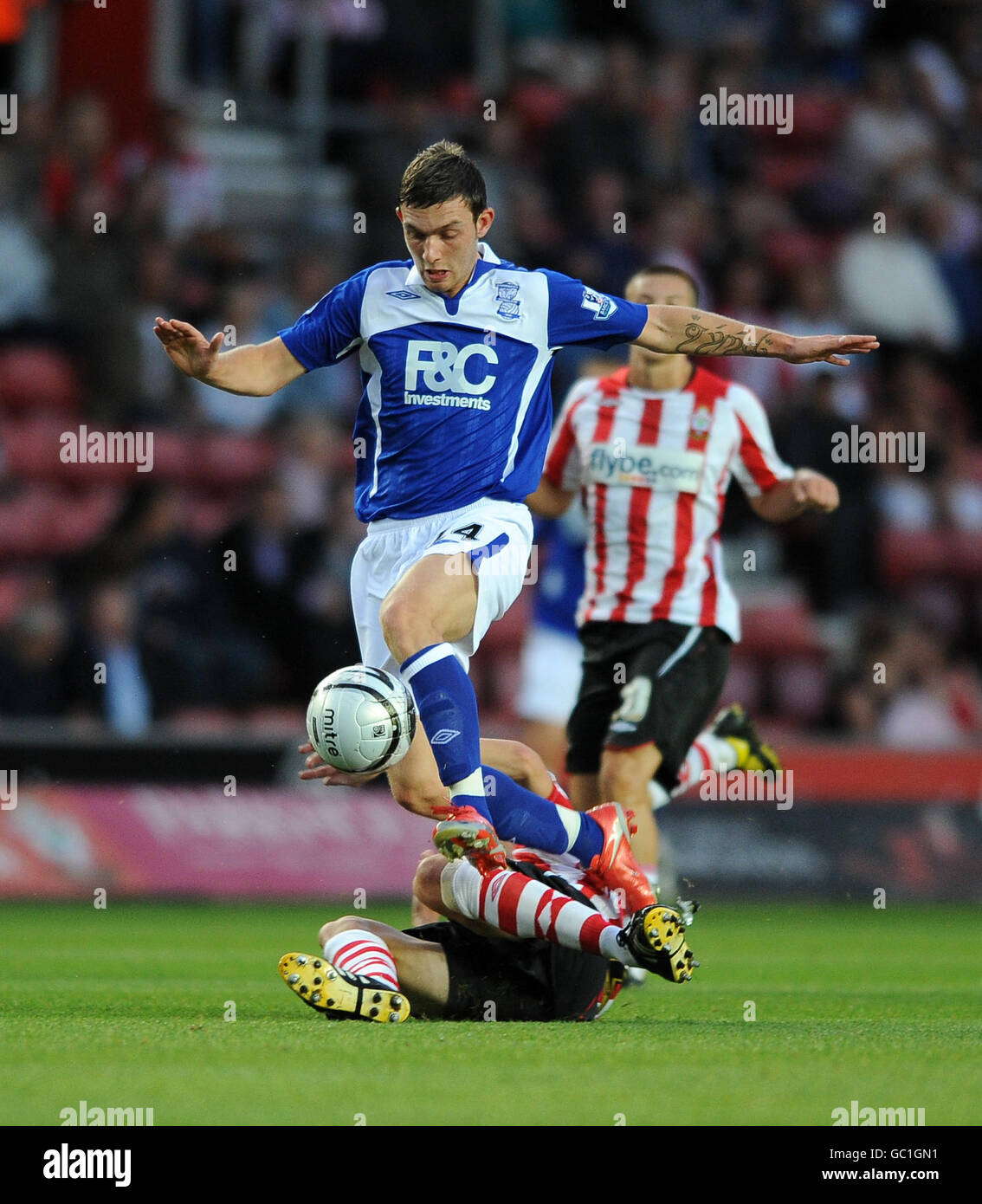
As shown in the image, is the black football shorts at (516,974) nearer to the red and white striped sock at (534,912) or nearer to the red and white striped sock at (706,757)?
the red and white striped sock at (534,912)

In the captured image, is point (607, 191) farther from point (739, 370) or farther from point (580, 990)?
point (580, 990)

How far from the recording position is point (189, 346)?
239 inches

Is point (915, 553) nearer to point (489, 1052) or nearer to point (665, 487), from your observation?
point (665, 487)

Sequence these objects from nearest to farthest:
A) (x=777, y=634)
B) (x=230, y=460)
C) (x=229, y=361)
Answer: (x=229, y=361)
(x=230, y=460)
(x=777, y=634)

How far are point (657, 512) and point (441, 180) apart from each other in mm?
2356

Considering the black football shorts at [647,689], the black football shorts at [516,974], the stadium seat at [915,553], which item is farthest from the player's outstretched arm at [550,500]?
the stadium seat at [915,553]

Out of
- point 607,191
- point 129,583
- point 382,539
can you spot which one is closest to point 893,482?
point 607,191

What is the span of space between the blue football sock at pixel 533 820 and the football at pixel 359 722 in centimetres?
37

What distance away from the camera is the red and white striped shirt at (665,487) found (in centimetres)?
823

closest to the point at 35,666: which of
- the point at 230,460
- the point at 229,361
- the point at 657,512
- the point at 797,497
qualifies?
the point at 230,460

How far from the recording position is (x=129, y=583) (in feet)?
42.1

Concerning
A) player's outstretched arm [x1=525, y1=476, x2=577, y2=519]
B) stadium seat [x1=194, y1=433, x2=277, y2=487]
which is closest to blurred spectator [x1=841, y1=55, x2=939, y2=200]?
stadium seat [x1=194, y1=433, x2=277, y2=487]

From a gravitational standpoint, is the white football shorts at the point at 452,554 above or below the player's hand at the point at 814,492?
below

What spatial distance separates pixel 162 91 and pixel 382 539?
11.0 metres
